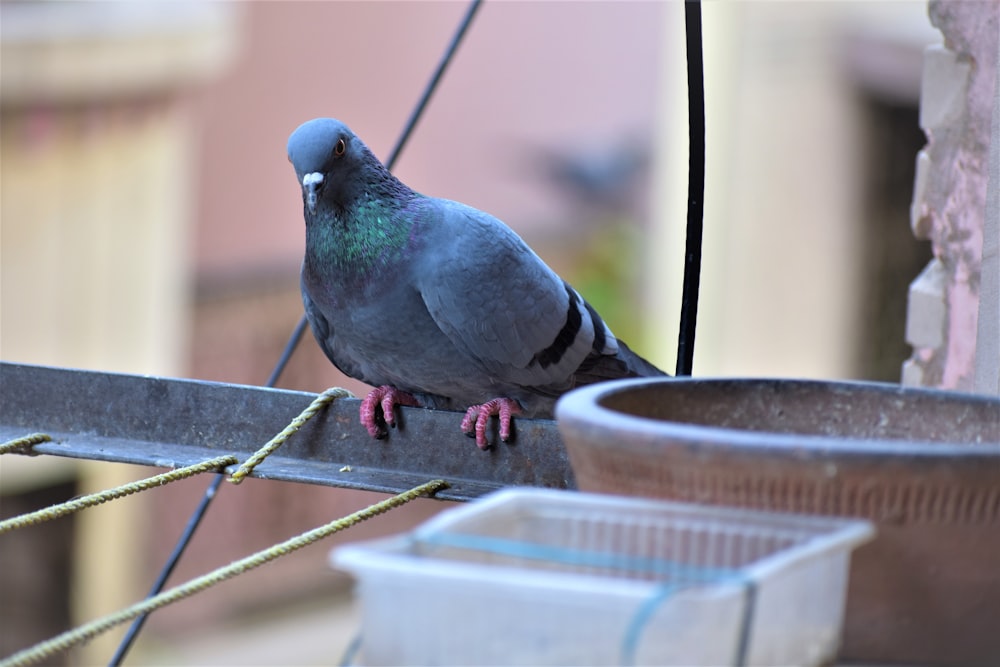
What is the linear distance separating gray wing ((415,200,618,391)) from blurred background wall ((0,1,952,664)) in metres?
4.10

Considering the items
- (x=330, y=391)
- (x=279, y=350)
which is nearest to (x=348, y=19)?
(x=279, y=350)

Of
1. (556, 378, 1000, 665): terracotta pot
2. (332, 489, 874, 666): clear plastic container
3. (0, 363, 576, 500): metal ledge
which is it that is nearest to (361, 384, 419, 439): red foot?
(0, 363, 576, 500): metal ledge

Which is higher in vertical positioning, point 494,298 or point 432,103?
point 432,103

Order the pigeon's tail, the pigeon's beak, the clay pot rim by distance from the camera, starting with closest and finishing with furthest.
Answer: the clay pot rim < the pigeon's beak < the pigeon's tail

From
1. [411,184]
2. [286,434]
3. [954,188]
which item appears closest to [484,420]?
[286,434]

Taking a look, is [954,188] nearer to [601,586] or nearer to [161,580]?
[161,580]

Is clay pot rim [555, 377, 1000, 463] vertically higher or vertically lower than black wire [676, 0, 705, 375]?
lower

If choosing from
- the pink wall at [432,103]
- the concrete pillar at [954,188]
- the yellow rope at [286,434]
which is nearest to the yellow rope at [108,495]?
the yellow rope at [286,434]

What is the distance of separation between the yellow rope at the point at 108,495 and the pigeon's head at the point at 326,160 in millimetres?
760

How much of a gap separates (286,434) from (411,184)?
24.3 feet

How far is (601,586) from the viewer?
1.25 meters

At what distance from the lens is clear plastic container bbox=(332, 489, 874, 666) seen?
1.27 metres

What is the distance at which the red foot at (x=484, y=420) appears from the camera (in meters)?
2.36

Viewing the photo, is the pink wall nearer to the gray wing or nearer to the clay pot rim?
the gray wing
